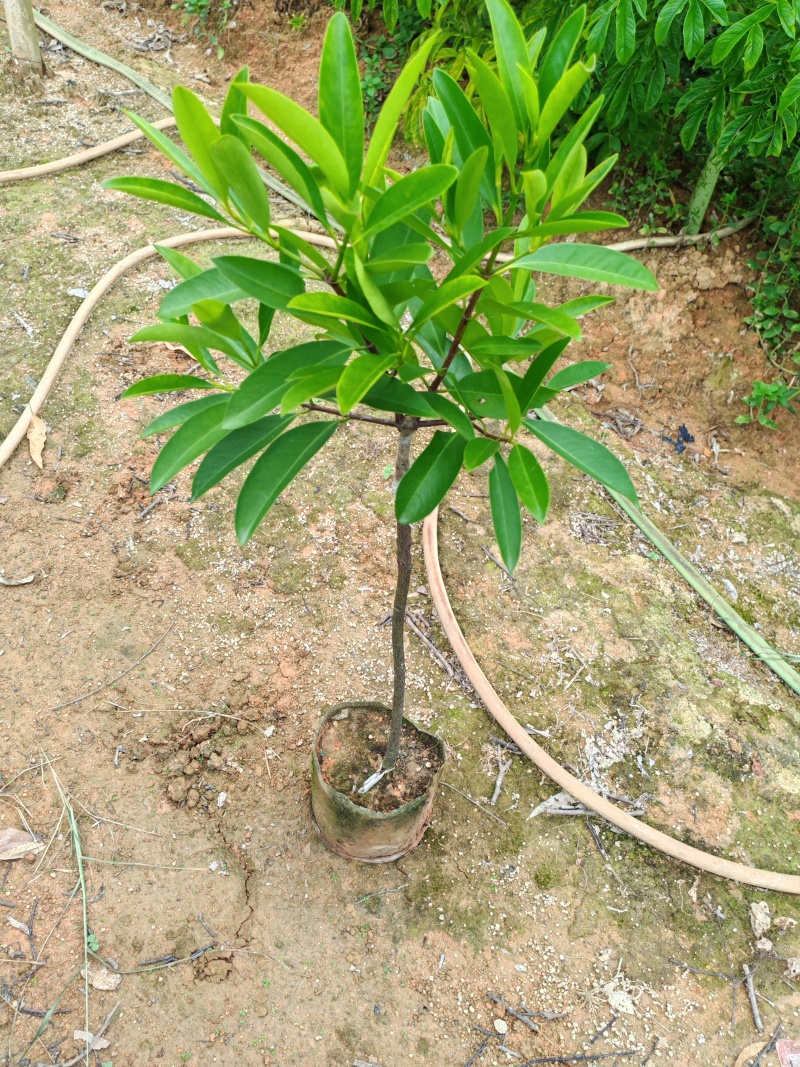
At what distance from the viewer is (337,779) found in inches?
66.6

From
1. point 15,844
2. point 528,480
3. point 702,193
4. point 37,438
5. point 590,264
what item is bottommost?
point 15,844

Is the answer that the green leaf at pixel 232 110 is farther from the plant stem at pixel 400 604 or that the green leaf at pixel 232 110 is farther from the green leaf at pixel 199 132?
the plant stem at pixel 400 604

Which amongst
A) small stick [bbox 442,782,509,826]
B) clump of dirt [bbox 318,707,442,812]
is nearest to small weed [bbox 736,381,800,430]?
small stick [bbox 442,782,509,826]

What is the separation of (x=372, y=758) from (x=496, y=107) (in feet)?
4.30

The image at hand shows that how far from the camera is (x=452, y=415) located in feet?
3.36

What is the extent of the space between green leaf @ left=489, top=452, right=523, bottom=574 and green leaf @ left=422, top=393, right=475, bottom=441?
10cm

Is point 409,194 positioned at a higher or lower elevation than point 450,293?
higher

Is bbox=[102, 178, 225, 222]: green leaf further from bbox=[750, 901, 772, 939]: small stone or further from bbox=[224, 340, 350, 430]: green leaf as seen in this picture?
bbox=[750, 901, 772, 939]: small stone

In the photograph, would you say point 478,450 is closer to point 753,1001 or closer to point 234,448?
point 234,448

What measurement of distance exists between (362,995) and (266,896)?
0.30 m

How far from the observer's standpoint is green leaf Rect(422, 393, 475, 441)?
1012 mm

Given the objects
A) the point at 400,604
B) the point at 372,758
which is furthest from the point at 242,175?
the point at 372,758

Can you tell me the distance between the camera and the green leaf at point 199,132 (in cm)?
83

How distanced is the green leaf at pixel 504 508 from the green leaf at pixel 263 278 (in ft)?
1.21
